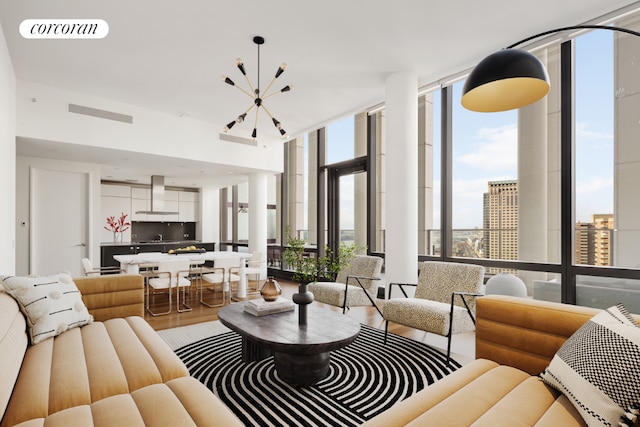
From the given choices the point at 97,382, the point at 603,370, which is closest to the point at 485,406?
the point at 603,370

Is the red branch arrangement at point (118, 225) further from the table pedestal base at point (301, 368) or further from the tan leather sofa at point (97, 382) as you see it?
the table pedestal base at point (301, 368)

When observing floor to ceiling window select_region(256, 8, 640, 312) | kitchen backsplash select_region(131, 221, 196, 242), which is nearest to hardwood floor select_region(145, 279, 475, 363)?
floor to ceiling window select_region(256, 8, 640, 312)

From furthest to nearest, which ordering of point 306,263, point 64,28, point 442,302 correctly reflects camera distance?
1. point 306,263
2. point 442,302
3. point 64,28

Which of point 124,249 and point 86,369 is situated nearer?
point 86,369

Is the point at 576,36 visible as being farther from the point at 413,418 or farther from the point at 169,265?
the point at 169,265

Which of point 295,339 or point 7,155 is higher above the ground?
point 7,155

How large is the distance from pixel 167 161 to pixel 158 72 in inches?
84.1

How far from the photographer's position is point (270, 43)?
3543mm

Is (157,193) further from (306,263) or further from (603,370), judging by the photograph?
(603,370)

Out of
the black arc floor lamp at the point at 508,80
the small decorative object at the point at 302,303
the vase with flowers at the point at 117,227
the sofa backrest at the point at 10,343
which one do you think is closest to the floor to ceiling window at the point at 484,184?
the black arc floor lamp at the point at 508,80

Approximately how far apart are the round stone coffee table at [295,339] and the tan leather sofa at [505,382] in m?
0.84

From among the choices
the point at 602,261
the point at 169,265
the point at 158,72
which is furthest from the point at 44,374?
the point at 602,261

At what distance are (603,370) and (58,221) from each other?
23.5 feet

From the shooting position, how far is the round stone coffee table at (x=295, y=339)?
222 centimetres
